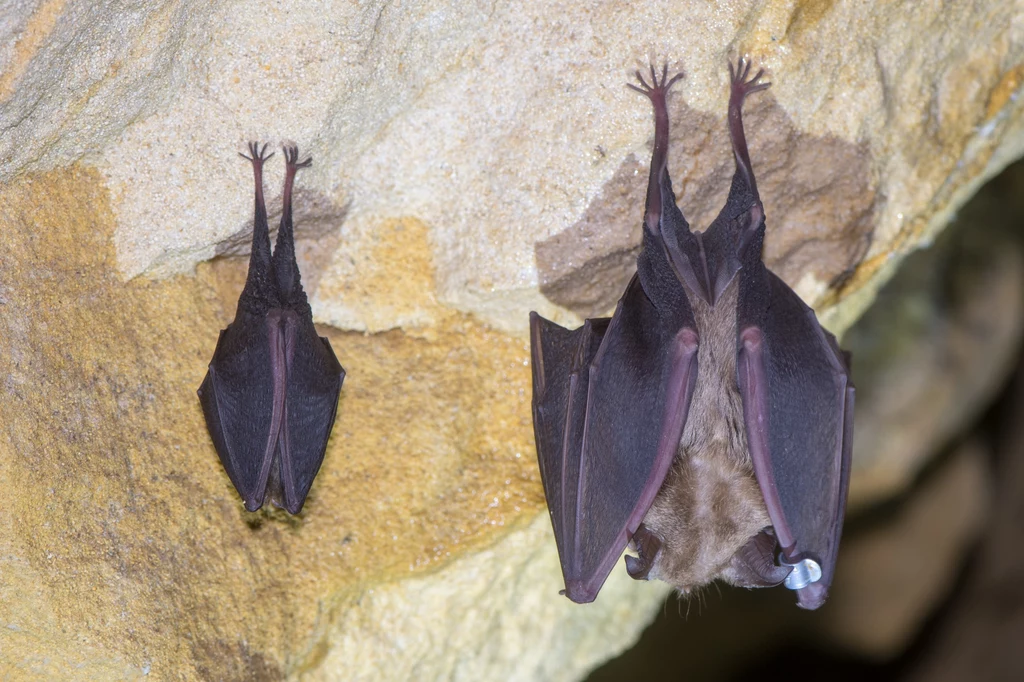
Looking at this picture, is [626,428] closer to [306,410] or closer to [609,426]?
[609,426]

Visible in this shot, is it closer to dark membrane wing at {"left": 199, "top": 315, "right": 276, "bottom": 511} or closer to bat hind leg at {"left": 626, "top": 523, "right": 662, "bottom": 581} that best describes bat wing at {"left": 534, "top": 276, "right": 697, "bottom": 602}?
bat hind leg at {"left": 626, "top": 523, "right": 662, "bottom": 581}

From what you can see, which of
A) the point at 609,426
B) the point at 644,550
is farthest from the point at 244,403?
the point at 644,550

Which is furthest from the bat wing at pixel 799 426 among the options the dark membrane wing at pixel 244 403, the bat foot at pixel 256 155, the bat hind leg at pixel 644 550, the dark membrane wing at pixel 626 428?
the bat foot at pixel 256 155

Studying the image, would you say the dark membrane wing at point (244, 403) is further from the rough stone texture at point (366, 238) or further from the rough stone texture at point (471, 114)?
the rough stone texture at point (471, 114)

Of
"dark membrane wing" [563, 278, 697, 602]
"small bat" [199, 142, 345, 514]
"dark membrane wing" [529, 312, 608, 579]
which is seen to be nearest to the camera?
"dark membrane wing" [563, 278, 697, 602]

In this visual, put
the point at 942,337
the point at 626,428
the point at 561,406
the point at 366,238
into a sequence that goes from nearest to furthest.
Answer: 1. the point at 626,428
2. the point at 561,406
3. the point at 366,238
4. the point at 942,337

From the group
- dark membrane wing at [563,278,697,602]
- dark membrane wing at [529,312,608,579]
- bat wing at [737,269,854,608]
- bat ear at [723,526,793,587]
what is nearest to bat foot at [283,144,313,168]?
dark membrane wing at [529,312,608,579]
